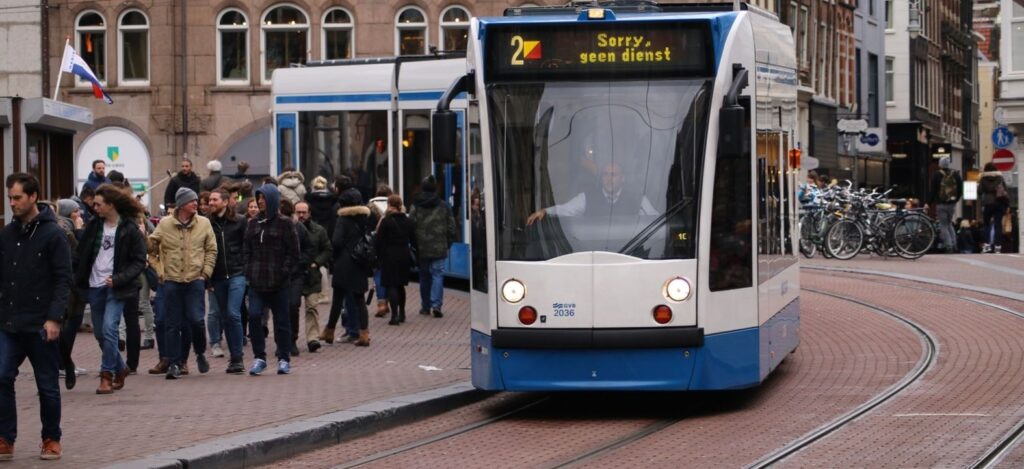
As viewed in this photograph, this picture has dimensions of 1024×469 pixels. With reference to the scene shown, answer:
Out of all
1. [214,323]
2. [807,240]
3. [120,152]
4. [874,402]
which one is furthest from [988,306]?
[120,152]

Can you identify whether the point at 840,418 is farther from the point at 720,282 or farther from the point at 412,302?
the point at 412,302

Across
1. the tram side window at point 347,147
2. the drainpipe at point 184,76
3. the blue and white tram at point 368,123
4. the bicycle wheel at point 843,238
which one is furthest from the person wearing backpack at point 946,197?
the drainpipe at point 184,76

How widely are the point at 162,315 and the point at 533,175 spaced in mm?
4784

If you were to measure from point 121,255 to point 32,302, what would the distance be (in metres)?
4.16

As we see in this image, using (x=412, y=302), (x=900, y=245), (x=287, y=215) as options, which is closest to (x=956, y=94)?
(x=900, y=245)

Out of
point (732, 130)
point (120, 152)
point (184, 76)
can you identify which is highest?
point (184, 76)

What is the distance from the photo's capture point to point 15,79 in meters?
45.1

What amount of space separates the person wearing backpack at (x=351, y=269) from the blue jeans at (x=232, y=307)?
2.24 meters

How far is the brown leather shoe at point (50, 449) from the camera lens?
35.8 feet

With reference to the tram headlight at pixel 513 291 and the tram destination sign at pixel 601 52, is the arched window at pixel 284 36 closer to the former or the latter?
the tram destination sign at pixel 601 52

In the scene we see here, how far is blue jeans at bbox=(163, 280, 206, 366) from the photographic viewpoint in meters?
16.1

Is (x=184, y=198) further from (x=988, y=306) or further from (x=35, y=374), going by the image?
(x=988, y=306)

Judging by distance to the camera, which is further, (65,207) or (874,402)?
(65,207)

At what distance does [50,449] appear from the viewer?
10.9 metres
